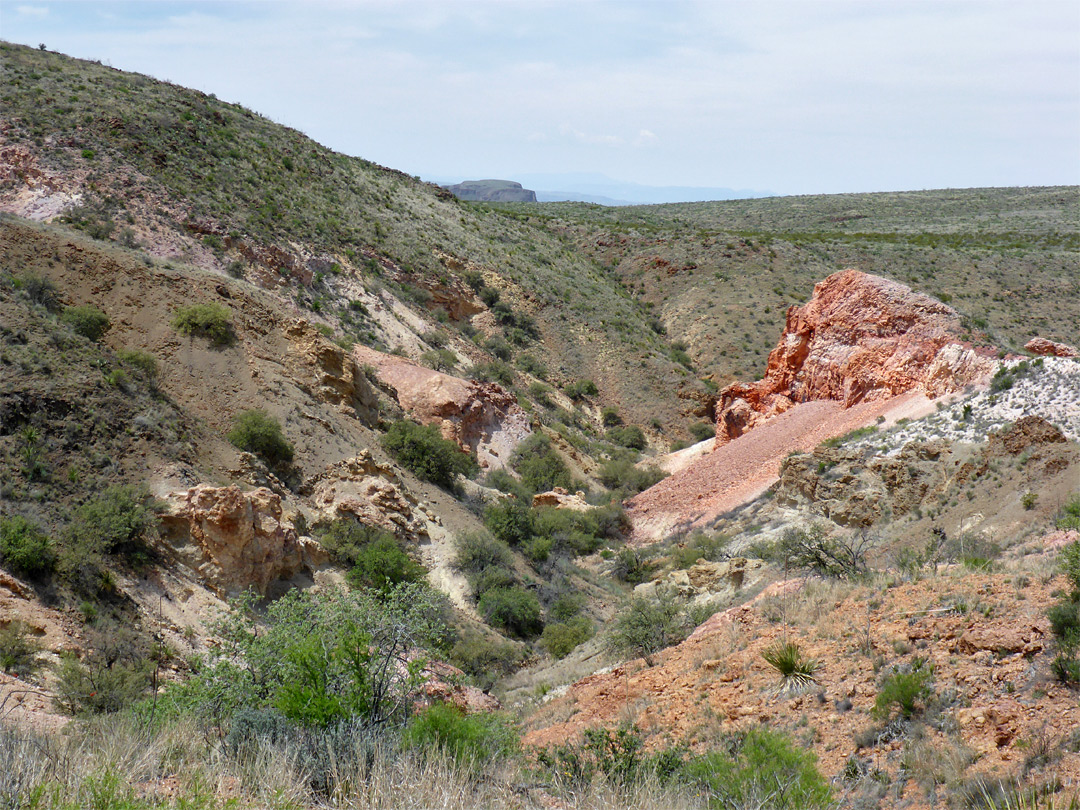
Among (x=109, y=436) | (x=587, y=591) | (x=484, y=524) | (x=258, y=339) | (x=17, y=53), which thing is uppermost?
(x=17, y=53)

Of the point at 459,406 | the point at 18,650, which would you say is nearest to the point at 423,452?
the point at 459,406

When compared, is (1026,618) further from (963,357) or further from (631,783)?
(963,357)

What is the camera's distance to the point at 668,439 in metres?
37.6

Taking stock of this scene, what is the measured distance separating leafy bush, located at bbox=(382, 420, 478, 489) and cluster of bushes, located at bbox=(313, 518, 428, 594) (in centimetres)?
402

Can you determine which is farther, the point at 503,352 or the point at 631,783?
the point at 503,352

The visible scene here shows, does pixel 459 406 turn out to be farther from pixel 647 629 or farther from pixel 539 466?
pixel 647 629

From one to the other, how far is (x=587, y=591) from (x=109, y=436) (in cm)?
1180

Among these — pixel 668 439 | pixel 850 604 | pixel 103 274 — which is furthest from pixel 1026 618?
pixel 668 439

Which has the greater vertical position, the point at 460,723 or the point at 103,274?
the point at 103,274

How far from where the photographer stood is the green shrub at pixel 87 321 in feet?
61.8

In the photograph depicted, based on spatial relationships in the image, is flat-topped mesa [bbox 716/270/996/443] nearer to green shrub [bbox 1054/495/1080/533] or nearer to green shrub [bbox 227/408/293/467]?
green shrub [bbox 1054/495/1080/533]

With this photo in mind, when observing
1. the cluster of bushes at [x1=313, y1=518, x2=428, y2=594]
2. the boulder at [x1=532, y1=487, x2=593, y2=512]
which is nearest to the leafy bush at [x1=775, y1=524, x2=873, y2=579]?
the cluster of bushes at [x1=313, y1=518, x2=428, y2=594]

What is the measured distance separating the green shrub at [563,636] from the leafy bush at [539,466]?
9.20 metres

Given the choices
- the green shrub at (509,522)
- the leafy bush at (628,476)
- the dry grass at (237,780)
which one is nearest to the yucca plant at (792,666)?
the dry grass at (237,780)
